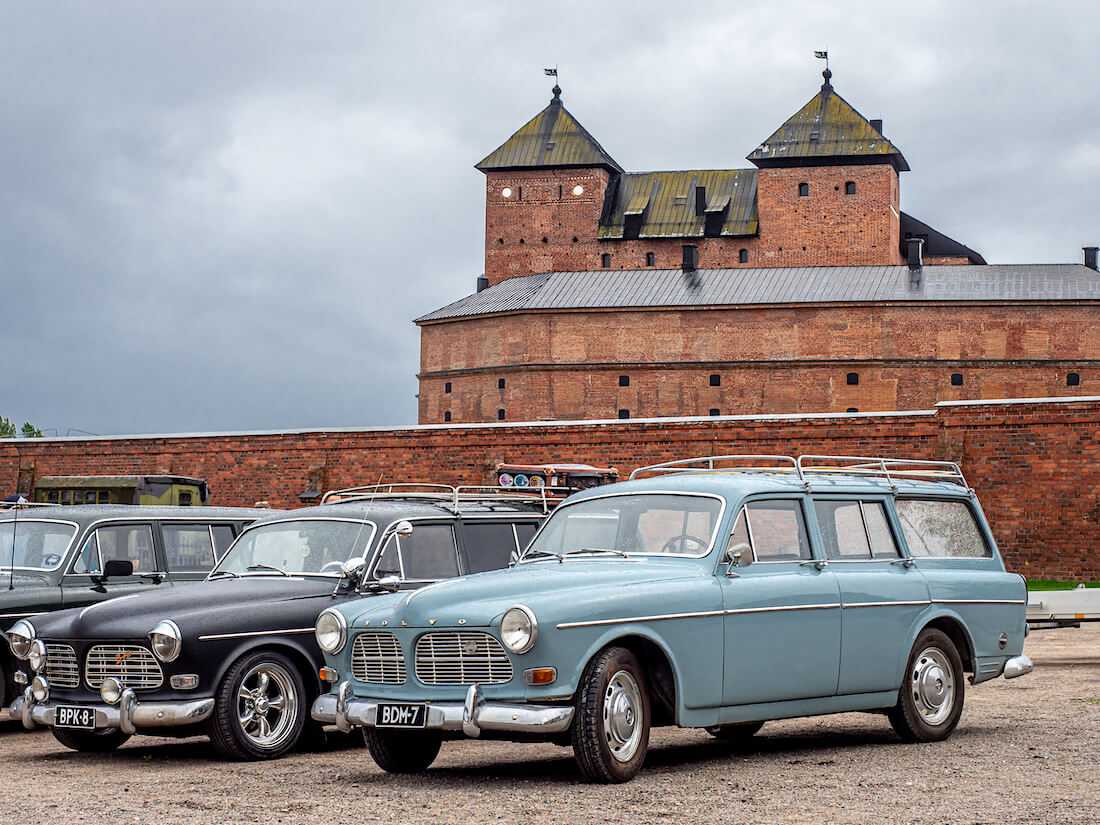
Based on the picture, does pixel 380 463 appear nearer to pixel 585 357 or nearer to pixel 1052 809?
pixel 585 357

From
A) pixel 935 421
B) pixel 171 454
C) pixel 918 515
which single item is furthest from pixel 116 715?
pixel 171 454

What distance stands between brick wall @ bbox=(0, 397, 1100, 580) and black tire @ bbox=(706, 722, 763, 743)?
2256 centimetres

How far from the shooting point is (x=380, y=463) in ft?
126

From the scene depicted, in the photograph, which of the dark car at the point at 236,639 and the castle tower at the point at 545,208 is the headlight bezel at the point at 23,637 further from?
the castle tower at the point at 545,208

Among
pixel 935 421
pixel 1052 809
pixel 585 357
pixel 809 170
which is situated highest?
pixel 809 170

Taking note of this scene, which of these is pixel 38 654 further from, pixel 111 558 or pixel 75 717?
pixel 111 558

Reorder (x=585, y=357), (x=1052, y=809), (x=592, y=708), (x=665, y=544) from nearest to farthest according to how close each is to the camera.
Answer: (x=1052, y=809)
(x=592, y=708)
(x=665, y=544)
(x=585, y=357)

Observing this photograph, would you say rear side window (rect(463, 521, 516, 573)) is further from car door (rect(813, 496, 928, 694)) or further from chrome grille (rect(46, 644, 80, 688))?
chrome grille (rect(46, 644, 80, 688))

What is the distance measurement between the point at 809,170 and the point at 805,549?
66.3 metres

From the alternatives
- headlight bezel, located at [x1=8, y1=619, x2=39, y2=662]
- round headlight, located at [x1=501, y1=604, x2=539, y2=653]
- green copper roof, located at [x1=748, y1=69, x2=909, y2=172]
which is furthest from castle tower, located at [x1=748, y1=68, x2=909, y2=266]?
round headlight, located at [x1=501, y1=604, x2=539, y2=653]

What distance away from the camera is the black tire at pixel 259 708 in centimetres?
883

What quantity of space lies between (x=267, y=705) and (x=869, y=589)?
12.0ft

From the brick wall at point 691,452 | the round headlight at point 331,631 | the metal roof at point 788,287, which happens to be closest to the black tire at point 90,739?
the round headlight at point 331,631

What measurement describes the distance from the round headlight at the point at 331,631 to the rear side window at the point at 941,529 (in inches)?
144
